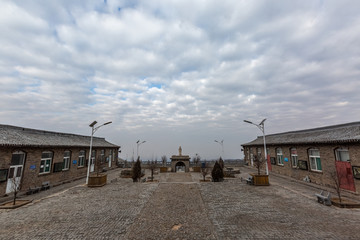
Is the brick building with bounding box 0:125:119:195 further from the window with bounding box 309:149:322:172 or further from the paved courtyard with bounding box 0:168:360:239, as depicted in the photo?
the window with bounding box 309:149:322:172

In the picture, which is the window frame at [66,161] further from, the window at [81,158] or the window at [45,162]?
the window at [81,158]

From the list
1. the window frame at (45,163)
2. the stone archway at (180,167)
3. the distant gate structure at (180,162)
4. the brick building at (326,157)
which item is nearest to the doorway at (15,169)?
the window frame at (45,163)

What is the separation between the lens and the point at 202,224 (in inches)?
329

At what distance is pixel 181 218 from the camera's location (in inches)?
360

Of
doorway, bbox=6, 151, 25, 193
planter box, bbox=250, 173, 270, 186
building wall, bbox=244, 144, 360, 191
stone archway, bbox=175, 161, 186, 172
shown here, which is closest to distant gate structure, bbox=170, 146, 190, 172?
stone archway, bbox=175, 161, 186, 172

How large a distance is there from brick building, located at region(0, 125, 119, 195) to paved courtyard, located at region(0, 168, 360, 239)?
17.3ft

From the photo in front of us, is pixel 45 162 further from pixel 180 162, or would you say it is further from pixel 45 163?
pixel 180 162

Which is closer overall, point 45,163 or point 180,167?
point 45,163

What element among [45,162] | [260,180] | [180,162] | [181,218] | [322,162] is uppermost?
[322,162]

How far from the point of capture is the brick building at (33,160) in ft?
46.3

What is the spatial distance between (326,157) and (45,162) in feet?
97.6

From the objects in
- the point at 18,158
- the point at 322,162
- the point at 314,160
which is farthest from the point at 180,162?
the point at 18,158

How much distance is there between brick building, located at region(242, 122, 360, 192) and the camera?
46.3 feet

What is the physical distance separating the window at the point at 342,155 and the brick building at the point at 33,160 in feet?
81.7
